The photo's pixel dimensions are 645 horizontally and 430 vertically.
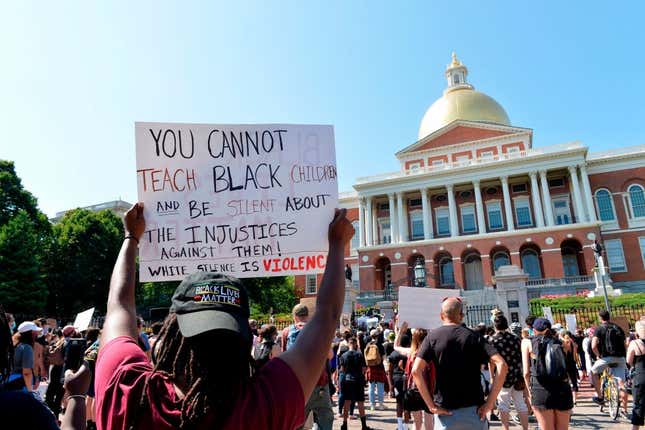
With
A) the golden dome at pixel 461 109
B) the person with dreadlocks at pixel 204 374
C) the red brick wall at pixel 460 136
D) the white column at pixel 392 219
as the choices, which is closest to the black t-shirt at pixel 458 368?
the person with dreadlocks at pixel 204 374

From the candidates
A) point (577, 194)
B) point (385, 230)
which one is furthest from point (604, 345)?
point (385, 230)

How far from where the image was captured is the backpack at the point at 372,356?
10742 millimetres

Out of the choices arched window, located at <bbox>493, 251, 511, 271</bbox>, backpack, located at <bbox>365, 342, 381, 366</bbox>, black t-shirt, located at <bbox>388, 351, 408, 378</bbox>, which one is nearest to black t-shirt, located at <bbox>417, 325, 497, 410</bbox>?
black t-shirt, located at <bbox>388, 351, 408, 378</bbox>

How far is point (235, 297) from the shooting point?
4.98 ft

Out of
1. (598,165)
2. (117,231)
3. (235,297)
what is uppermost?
(598,165)

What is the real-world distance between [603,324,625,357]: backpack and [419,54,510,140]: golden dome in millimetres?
44486

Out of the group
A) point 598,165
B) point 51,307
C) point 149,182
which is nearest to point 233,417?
point 149,182

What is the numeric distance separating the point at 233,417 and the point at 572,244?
48.0 m

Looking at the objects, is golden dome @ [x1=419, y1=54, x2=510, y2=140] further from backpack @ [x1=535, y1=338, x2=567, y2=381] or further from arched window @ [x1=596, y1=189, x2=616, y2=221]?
backpack @ [x1=535, y1=338, x2=567, y2=381]

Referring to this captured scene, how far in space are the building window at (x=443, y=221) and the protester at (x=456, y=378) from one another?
44.0 meters

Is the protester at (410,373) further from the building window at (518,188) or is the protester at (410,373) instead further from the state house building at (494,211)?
the building window at (518,188)

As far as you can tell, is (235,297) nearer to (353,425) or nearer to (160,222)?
(160,222)

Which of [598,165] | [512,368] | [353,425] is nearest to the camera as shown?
[512,368]

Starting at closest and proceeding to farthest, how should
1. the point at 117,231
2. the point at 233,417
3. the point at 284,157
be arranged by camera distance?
the point at 233,417 → the point at 284,157 → the point at 117,231
